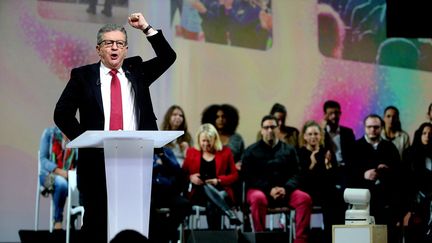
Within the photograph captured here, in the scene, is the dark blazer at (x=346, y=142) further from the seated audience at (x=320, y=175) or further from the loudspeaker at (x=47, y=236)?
the loudspeaker at (x=47, y=236)

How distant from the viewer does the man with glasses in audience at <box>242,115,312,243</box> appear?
25.1 ft

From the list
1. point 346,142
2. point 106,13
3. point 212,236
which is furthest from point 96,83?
point 106,13

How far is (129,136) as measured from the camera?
3.58 metres

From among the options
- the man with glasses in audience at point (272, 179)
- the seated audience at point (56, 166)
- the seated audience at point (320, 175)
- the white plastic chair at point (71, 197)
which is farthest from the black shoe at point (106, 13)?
the seated audience at point (320, 175)

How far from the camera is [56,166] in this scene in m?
7.83

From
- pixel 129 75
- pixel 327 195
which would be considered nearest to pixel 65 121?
pixel 129 75

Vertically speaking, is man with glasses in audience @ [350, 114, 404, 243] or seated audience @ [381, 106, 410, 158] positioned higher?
seated audience @ [381, 106, 410, 158]

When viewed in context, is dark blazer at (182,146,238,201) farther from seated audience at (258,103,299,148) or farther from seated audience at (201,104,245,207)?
seated audience at (258,103,299,148)

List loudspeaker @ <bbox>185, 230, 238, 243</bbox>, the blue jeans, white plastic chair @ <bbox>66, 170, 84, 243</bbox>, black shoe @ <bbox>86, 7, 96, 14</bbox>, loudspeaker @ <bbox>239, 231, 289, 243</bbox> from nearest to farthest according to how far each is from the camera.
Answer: loudspeaker @ <bbox>185, 230, 238, 243</bbox>, loudspeaker @ <bbox>239, 231, 289, 243</bbox>, white plastic chair @ <bbox>66, 170, 84, 243</bbox>, the blue jeans, black shoe @ <bbox>86, 7, 96, 14</bbox>

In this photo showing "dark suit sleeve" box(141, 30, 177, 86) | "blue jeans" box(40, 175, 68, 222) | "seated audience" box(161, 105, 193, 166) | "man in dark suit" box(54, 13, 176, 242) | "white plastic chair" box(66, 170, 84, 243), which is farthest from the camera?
"seated audience" box(161, 105, 193, 166)

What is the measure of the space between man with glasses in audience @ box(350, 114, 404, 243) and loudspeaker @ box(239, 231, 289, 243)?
3.44 feet

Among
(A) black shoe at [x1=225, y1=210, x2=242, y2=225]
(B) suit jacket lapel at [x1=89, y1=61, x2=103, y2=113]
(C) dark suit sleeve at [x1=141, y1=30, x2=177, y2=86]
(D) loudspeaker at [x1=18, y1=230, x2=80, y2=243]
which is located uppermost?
(C) dark suit sleeve at [x1=141, y1=30, x2=177, y2=86]

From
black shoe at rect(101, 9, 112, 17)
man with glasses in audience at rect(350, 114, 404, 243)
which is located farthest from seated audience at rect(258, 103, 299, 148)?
black shoe at rect(101, 9, 112, 17)

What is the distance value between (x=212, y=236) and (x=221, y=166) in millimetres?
1412
